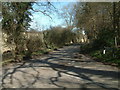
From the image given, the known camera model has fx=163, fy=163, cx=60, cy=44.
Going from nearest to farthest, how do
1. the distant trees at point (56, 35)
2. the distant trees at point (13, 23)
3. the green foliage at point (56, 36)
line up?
1. the distant trees at point (13, 23)
2. the distant trees at point (56, 35)
3. the green foliage at point (56, 36)

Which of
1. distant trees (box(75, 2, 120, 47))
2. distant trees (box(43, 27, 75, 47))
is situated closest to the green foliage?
distant trees (box(43, 27, 75, 47))

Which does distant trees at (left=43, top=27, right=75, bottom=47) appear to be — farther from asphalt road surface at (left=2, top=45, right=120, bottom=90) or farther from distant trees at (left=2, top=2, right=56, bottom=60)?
asphalt road surface at (left=2, top=45, right=120, bottom=90)

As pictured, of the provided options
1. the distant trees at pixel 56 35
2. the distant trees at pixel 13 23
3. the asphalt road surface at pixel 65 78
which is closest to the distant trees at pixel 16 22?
the distant trees at pixel 13 23

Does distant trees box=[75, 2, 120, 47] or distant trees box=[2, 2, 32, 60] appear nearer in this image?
distant trees box=[2, 2, 32, 60]

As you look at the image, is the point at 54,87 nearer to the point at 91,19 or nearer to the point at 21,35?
the point at 21,35

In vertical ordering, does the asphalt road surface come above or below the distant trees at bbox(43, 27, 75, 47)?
below

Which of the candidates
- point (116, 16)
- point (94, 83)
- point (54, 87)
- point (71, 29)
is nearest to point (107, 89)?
point (94, 83)

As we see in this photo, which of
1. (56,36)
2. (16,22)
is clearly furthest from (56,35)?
(16,22)

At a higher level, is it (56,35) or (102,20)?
(102,20)

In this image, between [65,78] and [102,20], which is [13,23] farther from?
[102,20]

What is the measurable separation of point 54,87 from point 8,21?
13.3m

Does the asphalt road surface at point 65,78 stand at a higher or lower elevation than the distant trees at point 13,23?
lower

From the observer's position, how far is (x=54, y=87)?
6566 mm

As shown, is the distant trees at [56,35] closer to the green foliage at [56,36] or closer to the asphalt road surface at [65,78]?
the green foliage at [56,36]
